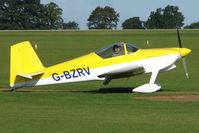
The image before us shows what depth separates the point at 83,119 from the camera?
42.1ft

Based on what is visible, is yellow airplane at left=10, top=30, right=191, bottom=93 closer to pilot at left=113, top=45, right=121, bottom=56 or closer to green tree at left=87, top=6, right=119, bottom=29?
pilot at left=113, top=45, right=121, bottom=56

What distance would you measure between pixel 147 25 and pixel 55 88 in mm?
109119

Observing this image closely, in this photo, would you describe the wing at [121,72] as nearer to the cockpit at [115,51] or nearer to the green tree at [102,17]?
the cockpit at [115,51]

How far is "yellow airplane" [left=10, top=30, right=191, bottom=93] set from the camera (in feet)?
57.6

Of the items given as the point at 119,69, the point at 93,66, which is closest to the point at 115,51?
the point at 119,69

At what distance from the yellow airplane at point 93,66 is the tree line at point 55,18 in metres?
91.8

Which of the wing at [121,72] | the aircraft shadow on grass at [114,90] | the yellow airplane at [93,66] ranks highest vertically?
the yellow airplane at [93,66]

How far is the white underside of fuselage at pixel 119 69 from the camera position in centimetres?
1756

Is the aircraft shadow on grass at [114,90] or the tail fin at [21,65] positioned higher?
the tail fin at [21,65]

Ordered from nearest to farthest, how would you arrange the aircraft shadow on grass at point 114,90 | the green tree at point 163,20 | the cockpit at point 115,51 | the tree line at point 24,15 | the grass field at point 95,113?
the grass field at point 95,113
the cockpit at point 115,51
the aircraft shadow on grass at point 114,90
the tree line at point 24,15
the green tree at point 163,20

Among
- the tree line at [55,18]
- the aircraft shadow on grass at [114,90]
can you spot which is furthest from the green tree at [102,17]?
the aircraft shadow on grass at [114,90]

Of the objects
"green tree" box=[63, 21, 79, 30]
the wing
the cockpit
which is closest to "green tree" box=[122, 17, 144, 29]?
"green tree" box=[63, 21, 79, 30]

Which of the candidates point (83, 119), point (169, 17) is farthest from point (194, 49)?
point (169, 17)

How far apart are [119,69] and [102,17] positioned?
120371 millimetres
